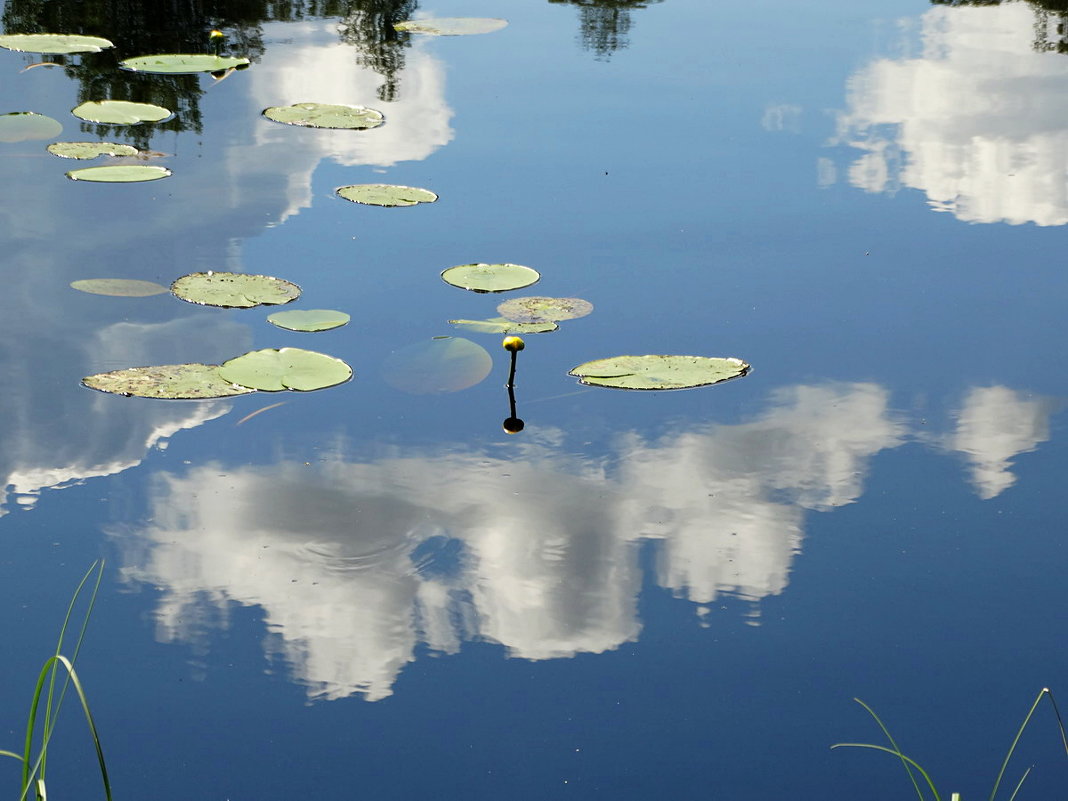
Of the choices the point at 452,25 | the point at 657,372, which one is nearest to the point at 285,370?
the point at 657,372

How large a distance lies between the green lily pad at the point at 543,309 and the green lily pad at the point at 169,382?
33.5 inches

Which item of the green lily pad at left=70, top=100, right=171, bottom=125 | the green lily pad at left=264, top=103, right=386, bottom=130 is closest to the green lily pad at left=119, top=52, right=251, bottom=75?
the green lily pad at left=70, top=100, right=171, bottom=125

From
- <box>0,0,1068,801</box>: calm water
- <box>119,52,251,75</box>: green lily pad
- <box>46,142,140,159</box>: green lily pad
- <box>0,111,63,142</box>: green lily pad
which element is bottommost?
<box>0,0,1068,801</box>: calm water

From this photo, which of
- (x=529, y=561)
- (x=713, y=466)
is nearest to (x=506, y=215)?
(x=713, y=466)

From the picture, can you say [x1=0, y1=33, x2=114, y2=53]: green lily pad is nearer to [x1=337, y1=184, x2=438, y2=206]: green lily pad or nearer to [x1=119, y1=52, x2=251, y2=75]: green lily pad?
[x1=119, y1=52, x2=251, y2=75]: green lily pad

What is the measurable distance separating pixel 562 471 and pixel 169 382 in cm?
107

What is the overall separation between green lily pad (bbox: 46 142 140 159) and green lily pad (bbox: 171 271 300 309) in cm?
131

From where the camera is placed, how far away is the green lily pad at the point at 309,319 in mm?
3490

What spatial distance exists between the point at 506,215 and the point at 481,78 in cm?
197

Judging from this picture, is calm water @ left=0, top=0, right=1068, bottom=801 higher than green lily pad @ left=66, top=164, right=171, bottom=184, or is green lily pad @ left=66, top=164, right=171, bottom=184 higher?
green lily pad @ left=66, top=164, right=171, bottom=184

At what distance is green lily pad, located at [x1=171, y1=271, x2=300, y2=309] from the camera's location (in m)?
3.61

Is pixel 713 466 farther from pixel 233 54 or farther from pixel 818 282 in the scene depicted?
pixel 233 54

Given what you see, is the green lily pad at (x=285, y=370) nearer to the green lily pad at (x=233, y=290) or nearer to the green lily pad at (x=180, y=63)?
the green lily pad at (x=233, y=290)

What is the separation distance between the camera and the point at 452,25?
702 centimetres
